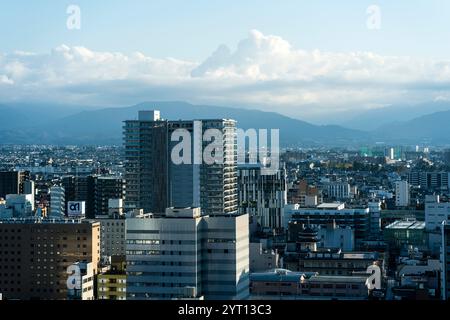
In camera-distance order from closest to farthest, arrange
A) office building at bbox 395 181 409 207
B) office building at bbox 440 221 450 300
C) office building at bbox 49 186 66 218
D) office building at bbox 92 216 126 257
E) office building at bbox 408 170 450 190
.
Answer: office building at bbox 440 221 450 300
office building at bbox 92 216 126 257
office building at bbox 49 186 66 218
office building at bbox 395 181 409 207
office building at bbox 408 170 450 190

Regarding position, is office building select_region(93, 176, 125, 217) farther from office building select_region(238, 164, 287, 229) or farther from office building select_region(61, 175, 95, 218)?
office building select_region(238, 164, 287, 229)

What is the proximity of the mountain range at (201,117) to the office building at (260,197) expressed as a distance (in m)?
1.03

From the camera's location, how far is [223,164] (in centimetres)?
1158

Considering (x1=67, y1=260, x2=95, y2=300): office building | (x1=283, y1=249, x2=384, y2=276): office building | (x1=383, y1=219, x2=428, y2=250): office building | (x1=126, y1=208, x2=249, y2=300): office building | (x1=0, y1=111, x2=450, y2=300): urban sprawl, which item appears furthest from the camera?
(x1=383, y1=219, x2=428, y2=250): office building

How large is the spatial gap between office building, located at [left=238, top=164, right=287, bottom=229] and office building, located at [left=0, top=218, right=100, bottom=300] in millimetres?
4266

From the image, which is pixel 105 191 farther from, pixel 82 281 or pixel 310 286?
pixel 310 286

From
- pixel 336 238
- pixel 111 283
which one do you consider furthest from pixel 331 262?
pixel 111 283

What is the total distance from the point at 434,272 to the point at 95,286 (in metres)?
3.33

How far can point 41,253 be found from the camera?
26.3 ft

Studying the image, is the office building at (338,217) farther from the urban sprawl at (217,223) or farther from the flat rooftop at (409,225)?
the flat rooftop at (409,225)

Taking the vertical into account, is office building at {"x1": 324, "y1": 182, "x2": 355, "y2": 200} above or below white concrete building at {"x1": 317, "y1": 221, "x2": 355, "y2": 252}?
above

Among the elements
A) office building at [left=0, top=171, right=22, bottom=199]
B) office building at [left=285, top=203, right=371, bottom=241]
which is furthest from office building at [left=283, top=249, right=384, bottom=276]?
office building at [left=0, top=171, right=22, bottom=199]

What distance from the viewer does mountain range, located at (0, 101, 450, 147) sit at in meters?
8.12

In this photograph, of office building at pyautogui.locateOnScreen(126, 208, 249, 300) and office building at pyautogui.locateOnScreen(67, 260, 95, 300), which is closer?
office building at pyautogui.locateOnScreen(126, 208, 249, 300)
